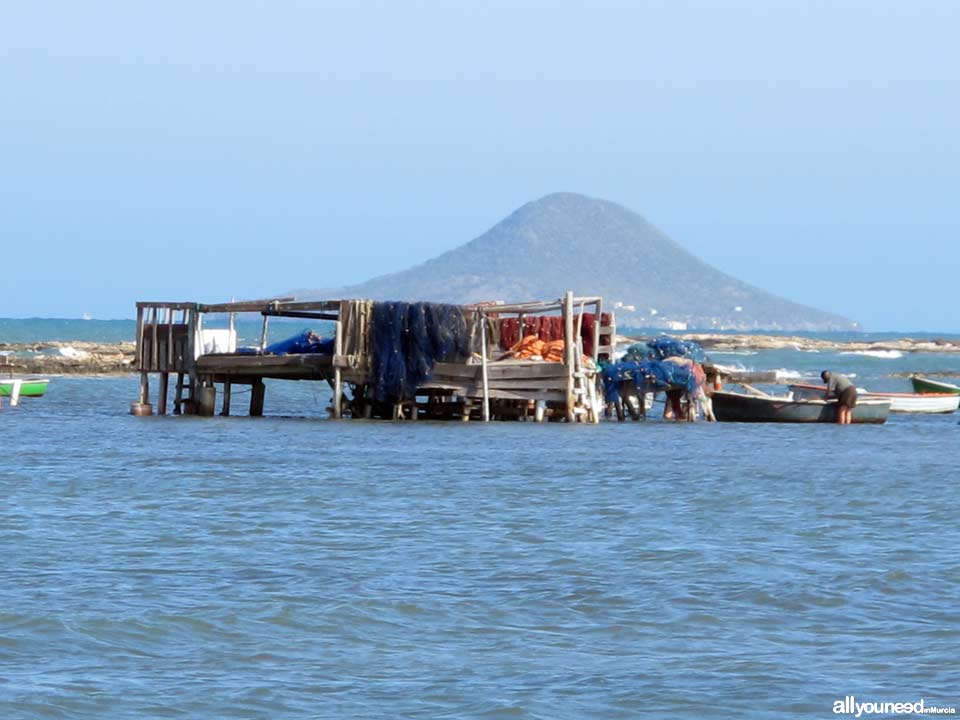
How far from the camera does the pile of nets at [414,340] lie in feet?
114

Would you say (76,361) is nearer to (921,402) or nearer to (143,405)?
(143,405)

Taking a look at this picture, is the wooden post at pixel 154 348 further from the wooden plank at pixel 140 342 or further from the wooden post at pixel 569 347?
the wooden post at pixel 569 347

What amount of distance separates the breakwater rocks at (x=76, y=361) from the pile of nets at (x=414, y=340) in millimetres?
23130

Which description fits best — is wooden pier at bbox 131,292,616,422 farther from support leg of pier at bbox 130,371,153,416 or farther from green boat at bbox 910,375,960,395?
green boat at bbox 910,375,960,395

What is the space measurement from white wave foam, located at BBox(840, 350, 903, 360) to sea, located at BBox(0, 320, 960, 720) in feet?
298

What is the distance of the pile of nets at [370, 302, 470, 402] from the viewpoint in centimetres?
3484

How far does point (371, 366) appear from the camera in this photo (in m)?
35.2

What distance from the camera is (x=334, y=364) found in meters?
34.6

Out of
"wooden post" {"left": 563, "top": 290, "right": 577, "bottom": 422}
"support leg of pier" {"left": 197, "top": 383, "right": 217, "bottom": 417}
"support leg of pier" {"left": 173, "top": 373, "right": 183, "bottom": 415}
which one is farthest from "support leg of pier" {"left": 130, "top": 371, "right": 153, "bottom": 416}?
"wooden post" {"left": 563, "top": 290, "right": 577, "bottom": 422}

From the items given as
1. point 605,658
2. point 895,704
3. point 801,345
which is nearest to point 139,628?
point 605,658

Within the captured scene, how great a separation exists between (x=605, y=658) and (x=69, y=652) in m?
3.78

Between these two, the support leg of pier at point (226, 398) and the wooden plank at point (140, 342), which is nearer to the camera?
the wooden plank at point (140, 342)

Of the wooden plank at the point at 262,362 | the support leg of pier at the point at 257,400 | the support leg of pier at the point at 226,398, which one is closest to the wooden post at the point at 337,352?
the wooden plank at the point at 262,362

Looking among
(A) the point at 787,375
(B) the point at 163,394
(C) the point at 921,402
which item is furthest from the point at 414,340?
(A) the point at 787,375
